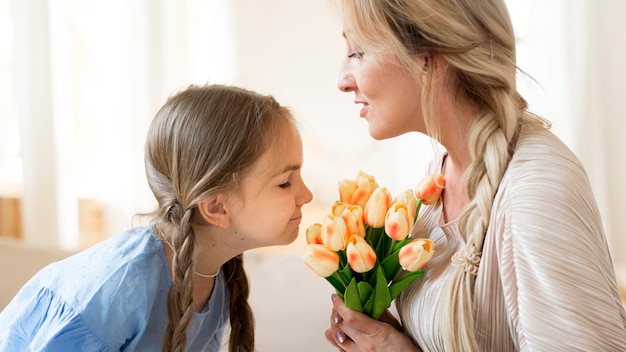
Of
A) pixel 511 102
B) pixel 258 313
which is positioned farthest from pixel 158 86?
pixel 511 102

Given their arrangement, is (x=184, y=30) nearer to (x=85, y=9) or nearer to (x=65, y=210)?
(x=85, y=9)

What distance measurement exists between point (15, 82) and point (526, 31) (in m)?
1.95

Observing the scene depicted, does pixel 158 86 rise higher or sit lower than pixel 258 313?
higher

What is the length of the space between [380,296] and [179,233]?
0.41 meters

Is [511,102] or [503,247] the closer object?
[503,247]

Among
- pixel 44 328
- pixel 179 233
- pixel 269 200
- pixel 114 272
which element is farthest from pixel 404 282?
pixel 44 328

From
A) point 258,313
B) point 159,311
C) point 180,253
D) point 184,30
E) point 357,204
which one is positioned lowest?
point 258,313

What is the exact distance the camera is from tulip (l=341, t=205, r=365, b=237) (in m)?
1.20

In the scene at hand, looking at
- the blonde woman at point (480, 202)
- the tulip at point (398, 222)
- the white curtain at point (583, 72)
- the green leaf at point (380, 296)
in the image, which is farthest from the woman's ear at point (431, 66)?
the white curtain at point (583, 72)

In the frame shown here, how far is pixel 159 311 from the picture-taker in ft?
4.54

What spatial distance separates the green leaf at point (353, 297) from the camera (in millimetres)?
1220

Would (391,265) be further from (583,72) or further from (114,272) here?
(583,72)

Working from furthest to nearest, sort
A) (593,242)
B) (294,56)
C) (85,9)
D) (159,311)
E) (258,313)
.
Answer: (294,56)
(85,9)
(258,313)
(159,311)
(593,242)

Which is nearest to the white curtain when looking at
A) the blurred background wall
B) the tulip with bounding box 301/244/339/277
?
the blurred background wall
